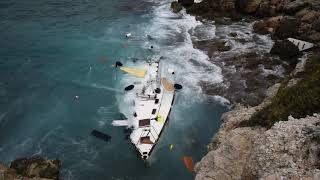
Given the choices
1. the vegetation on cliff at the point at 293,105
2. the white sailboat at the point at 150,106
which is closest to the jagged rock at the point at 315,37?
the white sailboat at the point at 150,106

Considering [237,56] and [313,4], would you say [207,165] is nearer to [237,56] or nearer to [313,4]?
[237,56]

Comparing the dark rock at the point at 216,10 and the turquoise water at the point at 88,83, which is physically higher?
the dark rock at the point at 216,10

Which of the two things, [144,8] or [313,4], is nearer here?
[313,4]

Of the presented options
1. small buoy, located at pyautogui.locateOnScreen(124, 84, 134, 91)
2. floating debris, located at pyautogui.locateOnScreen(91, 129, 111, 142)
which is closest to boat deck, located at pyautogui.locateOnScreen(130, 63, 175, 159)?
small buoy, located at pyautogui.locateOnScreen(124, 84, 134, 91)

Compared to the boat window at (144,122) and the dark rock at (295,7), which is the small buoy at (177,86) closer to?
the boat window at (144,122)

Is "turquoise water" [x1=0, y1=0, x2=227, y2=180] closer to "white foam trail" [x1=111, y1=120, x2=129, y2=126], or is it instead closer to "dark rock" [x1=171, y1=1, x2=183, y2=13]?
"white foam trail" [x1=111, y1=120, x2=129, y2=126]

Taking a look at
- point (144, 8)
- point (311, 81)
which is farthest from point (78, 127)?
point (144, 8)
